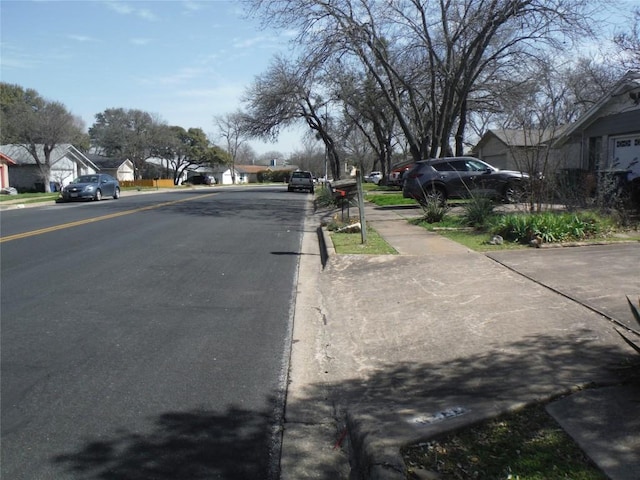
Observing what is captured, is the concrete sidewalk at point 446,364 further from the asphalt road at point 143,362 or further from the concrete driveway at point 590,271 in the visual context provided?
the asphalt road at point 143,362

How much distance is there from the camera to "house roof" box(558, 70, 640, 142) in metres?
17.9

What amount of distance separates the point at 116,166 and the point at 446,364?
7208 centimetres

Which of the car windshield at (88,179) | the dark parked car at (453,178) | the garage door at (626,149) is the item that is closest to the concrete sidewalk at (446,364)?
the dark parked car at (453,178)

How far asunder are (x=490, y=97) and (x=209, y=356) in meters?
29.3

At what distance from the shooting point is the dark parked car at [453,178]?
17609 millimetres

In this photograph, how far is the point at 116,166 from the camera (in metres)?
70.9

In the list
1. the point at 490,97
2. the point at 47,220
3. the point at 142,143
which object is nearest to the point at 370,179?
the point at 142,143

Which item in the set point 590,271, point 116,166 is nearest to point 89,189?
point 590,271

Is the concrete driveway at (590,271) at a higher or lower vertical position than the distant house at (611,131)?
lower

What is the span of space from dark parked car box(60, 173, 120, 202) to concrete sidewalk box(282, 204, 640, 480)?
22893mm

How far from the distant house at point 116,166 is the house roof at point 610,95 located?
58372 millimetres

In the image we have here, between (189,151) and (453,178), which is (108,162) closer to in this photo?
(189,151)

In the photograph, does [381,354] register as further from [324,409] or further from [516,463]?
[516,463]

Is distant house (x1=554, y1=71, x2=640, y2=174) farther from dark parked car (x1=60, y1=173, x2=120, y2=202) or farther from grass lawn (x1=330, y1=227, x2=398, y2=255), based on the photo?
dark parked car (x1=60, y1=173, x2=120, y2=202)
